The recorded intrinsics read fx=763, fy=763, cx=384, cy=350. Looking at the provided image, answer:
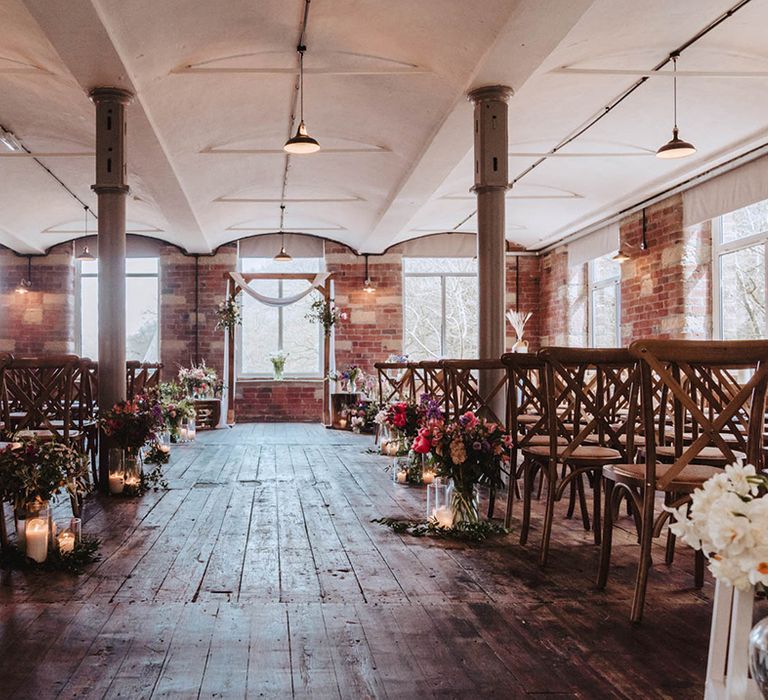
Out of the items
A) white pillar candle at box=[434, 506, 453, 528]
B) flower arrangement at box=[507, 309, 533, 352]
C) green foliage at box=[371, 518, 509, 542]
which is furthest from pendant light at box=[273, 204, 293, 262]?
white pillar candle at box=[434, 506, 453, 528]

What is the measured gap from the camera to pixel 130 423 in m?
5.32

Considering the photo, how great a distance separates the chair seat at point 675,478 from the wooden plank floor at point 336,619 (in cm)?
47

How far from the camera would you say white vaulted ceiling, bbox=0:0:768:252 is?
16.7 ft

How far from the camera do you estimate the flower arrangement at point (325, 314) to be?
1322 centimetres

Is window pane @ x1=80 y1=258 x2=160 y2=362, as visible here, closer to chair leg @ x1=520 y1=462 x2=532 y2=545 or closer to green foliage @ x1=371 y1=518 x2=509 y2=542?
green foliage @ x1=371 y1=518 x2=509 y2=542

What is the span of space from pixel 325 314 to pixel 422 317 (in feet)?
6.84

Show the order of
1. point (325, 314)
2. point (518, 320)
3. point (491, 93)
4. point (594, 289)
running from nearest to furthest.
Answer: point (491, 93) → point (594, 289) → point (325, 314) → point (518, 320)

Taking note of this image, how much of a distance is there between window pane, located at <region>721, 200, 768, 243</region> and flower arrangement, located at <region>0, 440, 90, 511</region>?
7.58 meters

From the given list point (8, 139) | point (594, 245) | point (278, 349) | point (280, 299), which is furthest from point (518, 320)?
point (8, 139)

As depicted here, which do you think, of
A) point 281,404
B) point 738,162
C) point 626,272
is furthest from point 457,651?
point 281,404

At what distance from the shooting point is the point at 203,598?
9.45ft

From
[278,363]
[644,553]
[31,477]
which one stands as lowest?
[644,553]

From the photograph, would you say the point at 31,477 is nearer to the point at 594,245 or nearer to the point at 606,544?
the point at 606,544

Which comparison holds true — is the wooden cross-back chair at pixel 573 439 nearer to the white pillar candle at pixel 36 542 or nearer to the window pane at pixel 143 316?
the white pillar candle at pixel 36 542
